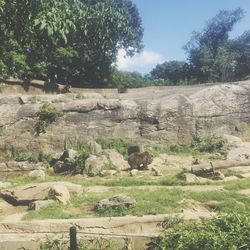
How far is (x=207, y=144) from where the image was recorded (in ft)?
59.4

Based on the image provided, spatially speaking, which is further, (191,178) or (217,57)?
(217,57)

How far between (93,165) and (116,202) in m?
5.45

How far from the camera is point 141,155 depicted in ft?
50.6

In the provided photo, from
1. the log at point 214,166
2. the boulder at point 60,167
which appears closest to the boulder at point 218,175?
the log at point 214,166

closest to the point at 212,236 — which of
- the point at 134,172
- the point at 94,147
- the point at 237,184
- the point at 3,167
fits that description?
the point at 237,184

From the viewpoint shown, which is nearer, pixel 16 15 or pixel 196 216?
pixel 16 15

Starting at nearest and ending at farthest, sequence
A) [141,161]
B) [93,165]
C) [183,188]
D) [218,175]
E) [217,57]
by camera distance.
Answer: [183,188] → [218,175] → [93,165] → [141,161] → [217,57]

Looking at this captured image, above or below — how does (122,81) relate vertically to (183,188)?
above

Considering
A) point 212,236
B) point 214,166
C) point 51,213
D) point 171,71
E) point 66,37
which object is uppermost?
point 171,71

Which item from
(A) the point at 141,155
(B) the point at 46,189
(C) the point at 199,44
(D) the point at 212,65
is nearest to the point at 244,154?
(A) the point at 141,155

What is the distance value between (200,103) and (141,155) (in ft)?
16.9

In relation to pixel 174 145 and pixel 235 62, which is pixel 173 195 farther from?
pixel 235 62

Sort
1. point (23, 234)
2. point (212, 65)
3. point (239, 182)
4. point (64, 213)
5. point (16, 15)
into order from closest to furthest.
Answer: point (16, 15) → point (23, 234) → point (64, 213) → point (239, 182) → point (212, 65)

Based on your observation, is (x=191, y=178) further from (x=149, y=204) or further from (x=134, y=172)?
(x=149, y=204)
